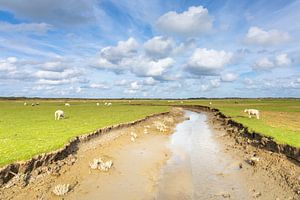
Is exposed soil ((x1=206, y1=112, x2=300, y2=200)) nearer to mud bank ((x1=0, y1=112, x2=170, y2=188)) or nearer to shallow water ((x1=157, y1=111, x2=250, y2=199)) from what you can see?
shallow water ((x1=157, y1=111, x2=250, y2=199))

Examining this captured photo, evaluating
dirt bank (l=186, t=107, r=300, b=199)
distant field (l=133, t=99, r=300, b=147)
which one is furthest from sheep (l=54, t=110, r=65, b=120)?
distant field (l=133, t=99, r=300, b=147)

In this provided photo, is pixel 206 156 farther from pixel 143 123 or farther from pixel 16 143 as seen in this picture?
pixel 143 123

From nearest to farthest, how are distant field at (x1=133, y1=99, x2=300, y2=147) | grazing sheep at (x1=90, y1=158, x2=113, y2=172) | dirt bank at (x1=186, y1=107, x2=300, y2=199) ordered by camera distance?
dirt bank at (x1=186, y1=107, x2=300, y2=199) → grazing sheep at (x1=90, y1=158, x2=113, y2=172) → distant field at (x1=133, y1=99, x2=300, y2=147)

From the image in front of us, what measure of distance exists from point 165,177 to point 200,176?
224 centimetres

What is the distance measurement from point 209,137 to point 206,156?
36.0ft

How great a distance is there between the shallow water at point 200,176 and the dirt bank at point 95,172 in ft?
3.05

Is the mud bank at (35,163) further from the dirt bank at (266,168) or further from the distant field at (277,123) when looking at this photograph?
the distant field at (277,123)

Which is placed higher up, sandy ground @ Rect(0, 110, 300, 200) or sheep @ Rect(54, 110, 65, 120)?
sheep @ Rect(54, 110, 65, 120)

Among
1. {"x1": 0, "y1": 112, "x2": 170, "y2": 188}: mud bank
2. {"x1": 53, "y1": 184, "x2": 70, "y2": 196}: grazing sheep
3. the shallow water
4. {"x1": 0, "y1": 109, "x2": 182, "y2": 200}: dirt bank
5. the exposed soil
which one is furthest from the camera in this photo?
the shallow water

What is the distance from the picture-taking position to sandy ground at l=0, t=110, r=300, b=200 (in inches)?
545

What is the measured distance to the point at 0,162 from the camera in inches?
547

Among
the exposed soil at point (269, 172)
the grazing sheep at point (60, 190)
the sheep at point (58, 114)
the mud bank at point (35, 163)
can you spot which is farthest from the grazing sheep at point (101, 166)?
the sheep at point (58, 114)

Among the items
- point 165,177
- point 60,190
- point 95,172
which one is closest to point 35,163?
point 60,190

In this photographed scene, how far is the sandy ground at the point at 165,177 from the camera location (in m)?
13.8
